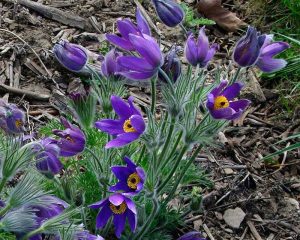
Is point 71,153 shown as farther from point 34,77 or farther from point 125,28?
point 34,77

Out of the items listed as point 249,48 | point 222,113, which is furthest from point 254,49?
point 222,113

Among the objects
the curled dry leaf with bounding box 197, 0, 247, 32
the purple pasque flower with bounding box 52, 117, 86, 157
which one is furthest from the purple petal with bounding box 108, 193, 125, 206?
the curled dry leaf with bounding box 197, 0, 247, 32

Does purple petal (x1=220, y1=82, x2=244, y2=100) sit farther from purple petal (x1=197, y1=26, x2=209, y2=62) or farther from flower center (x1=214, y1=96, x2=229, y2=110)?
purple petal (x1=197, y1=26, x2=209, y2=62)

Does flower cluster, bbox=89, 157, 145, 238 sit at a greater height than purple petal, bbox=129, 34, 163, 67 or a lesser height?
lesser

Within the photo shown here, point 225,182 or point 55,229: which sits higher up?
point 55,229

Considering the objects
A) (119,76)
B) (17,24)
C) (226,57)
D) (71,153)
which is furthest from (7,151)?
(226,57)

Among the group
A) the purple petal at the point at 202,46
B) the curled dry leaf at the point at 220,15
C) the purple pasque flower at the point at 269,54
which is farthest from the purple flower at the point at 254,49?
the curled dry leaf at the point at 220,15

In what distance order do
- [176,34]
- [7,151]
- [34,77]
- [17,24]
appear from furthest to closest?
[176,34] → [17,24] → [34,77] → [7,151]
